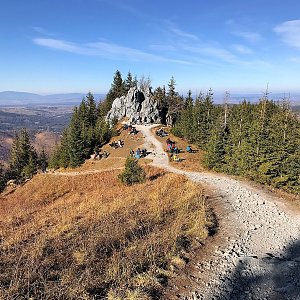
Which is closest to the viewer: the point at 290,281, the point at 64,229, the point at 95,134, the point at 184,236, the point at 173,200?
the point at 290,281

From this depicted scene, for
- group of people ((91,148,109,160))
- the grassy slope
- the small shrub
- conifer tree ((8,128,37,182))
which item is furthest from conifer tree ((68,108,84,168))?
the grassy slope

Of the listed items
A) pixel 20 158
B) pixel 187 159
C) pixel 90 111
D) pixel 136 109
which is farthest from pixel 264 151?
pixel 136 109

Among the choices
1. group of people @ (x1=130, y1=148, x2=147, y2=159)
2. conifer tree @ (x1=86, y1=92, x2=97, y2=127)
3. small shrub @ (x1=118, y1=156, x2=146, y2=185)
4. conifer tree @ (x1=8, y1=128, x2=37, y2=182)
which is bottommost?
conifer tree @ (x1=8, y1=128, x2=37, y2=182)

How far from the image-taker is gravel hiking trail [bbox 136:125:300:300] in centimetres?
857

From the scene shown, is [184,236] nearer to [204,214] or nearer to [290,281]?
[204,214]

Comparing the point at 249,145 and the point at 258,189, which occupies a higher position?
the point at 249,145

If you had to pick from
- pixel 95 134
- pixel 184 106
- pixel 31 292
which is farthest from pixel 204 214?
pixel 184 106

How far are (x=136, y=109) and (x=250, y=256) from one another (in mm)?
72769

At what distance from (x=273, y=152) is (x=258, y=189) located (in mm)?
5429

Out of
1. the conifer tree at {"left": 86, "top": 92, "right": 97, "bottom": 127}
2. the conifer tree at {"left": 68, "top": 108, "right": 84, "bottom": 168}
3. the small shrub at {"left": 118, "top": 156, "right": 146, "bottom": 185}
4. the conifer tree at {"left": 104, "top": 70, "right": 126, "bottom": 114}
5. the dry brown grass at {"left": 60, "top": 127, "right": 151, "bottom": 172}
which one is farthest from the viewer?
the conifer tree at {"left": 104, "top": 70, "right": 126, "bottom": 114}

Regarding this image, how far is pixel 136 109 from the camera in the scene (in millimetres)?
81625

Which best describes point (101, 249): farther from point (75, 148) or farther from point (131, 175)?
point (75, 148)

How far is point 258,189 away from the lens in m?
23.3

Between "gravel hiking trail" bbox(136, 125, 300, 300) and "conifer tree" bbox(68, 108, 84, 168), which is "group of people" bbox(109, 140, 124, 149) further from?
"gravel hiking trail" bbox(136, 125, 300, 300)
